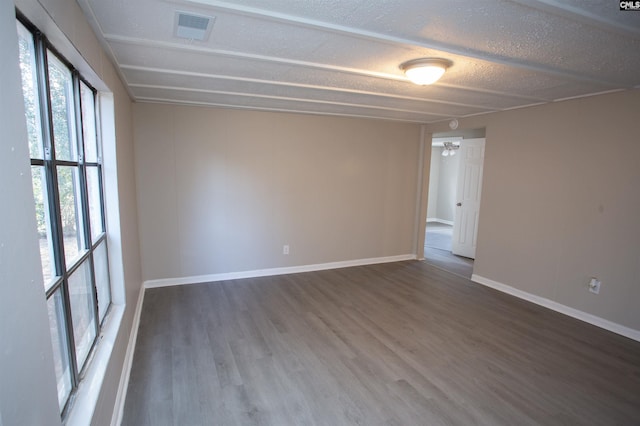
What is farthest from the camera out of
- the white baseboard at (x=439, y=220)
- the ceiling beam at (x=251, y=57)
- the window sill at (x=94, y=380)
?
the white baseboard at (x=439, y=220)

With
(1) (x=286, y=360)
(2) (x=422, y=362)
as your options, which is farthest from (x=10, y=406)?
(2) (x=422, y=362)

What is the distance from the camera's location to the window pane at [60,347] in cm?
135

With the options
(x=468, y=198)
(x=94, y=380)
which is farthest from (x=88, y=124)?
(x=468, y=198)

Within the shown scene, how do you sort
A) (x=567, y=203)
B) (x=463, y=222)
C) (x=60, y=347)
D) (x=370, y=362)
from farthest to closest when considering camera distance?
(x=463, y=222)
(x=567, y=203)
(x=370, y=362)
(x=60, y=347)

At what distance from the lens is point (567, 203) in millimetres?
3648

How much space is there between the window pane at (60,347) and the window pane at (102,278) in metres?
0.70

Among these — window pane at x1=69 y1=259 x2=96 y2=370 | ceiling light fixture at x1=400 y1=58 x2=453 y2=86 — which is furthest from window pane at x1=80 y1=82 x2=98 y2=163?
ceiling light fixture at x1=400 y1=58 x2=453 y2=86

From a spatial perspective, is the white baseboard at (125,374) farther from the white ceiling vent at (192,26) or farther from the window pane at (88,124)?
the white ceiling vent at (192,26)

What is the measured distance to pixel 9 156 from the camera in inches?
31.8

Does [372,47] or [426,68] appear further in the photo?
[426,68]

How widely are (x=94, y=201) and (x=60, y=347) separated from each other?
3.69 feet

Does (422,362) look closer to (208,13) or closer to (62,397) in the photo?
(62,397)

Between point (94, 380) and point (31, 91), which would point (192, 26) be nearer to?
point (31, 91)

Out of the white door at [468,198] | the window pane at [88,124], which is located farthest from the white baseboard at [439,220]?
the window pane at [88,124]
